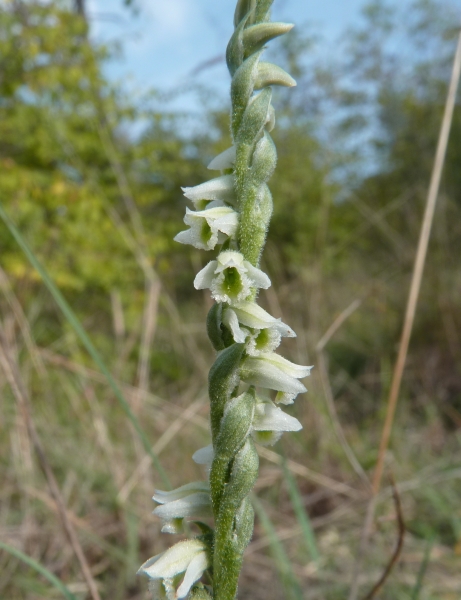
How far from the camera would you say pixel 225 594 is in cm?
97

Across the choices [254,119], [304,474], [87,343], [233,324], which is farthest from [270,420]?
[304,474]

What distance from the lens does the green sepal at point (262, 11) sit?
1.10m

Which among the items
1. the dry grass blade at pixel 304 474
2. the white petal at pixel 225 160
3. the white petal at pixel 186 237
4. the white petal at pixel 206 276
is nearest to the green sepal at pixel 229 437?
the white petal at pixel 206 276

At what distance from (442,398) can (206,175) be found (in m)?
7.56

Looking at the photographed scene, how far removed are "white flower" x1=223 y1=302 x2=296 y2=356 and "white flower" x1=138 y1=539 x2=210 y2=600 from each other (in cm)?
38

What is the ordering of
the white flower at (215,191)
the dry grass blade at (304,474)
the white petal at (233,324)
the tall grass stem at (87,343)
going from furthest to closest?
the dry grass blade at (304,474)
the tall grass stem at (87,343)
the white flower at (215,191)
the white petal at (233,324)

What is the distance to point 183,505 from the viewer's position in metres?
1.06

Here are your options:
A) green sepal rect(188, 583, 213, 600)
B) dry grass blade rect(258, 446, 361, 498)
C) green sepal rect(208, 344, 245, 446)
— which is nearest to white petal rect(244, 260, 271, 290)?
green sepal rect(208, 344, 245, 446)

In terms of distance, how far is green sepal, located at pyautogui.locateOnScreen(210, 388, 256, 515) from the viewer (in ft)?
3.20

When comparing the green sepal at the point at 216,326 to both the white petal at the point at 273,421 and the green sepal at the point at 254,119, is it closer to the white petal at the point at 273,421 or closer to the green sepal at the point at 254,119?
the white petal at the point at 273,421

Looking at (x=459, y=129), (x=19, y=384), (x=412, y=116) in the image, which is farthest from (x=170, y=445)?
(x=412, y=116)

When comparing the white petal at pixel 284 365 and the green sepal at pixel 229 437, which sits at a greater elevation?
the white petal at pixel 284 365

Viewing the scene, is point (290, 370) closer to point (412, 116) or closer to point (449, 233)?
point (449, 233)

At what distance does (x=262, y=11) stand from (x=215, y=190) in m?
0.38
